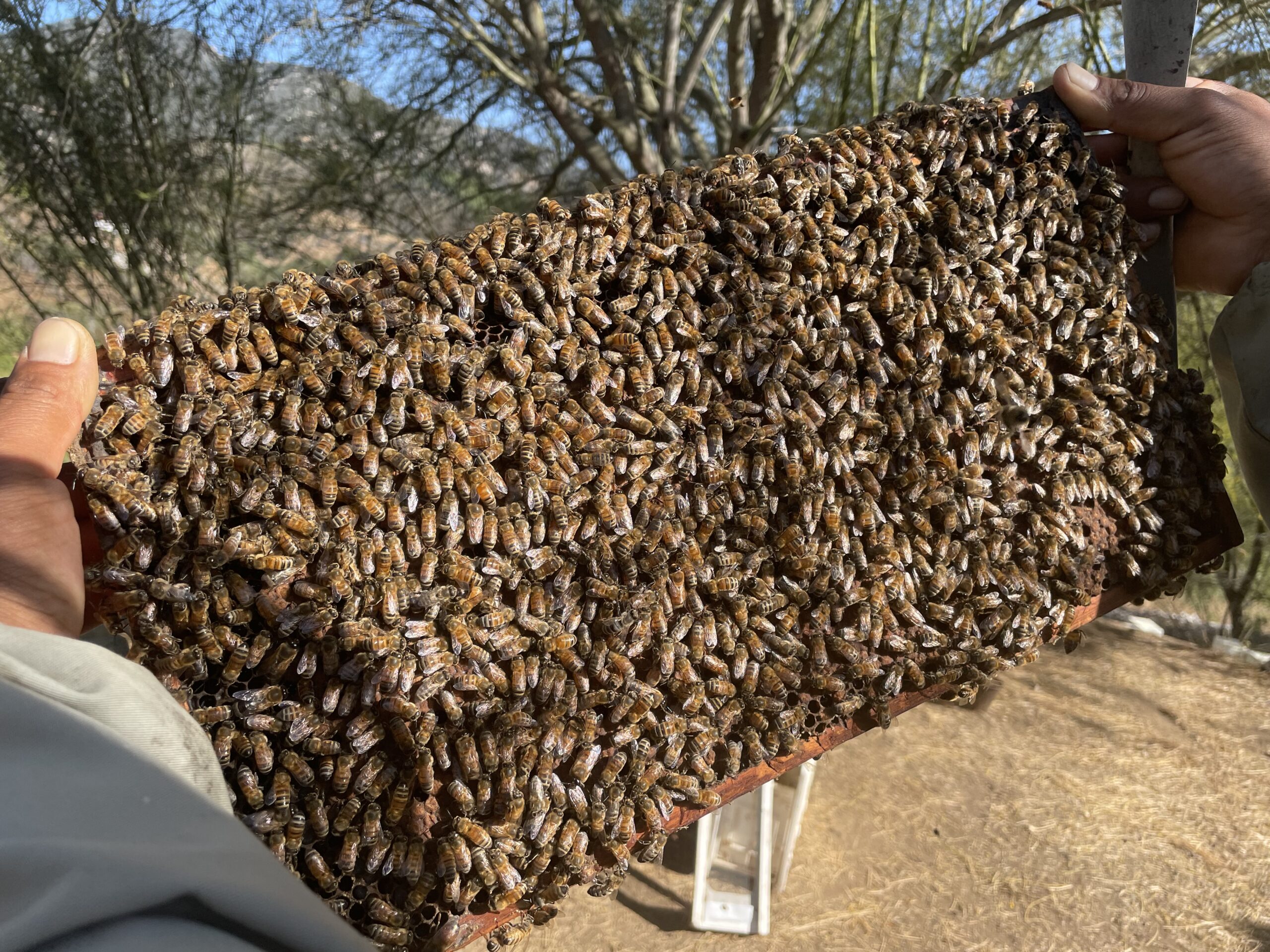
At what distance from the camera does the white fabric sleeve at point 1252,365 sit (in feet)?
9.89

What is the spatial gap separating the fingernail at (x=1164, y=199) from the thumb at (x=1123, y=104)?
0.23 meters

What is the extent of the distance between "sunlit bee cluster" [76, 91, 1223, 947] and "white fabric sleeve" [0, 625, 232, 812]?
30 centimetres

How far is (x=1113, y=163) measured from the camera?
10.8 feet

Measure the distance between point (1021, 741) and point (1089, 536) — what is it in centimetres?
624

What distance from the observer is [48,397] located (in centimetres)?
209

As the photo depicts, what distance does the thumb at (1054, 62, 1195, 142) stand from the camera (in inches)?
121

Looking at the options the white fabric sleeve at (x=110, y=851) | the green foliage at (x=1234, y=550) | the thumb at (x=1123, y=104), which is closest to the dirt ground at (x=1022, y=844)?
the green foliage at (x=1234, y=550)

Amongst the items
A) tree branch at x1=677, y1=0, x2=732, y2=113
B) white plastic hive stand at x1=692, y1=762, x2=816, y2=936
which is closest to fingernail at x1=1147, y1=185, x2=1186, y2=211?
white plastic hive stand at x1=692, y1=762, x2=816, y2=936

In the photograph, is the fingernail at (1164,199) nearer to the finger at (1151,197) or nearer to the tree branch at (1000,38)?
the finger at (1151,197)

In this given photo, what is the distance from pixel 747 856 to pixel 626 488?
5.23 m

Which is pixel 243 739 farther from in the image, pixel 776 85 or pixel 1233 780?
pixel 1233 780

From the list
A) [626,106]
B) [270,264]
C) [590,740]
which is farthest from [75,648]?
[270,264]

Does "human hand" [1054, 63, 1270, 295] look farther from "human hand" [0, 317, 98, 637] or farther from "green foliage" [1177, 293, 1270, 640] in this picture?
"green foliage" [1177, 293, 1270, 640]

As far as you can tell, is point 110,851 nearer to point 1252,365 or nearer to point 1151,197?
point 1252,365
